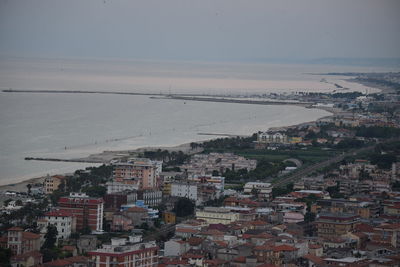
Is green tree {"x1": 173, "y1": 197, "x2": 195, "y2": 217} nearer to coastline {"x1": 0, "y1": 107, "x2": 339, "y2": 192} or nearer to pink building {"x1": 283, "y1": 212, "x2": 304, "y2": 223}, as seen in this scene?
pink building {"x1": 283, "y1": 212, "x2": 304, "y2": 223}

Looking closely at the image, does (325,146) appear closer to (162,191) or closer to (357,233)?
(162,191)

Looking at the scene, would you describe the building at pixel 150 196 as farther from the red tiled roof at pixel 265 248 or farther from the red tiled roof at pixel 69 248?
the red tiled roof at pixel 265 248

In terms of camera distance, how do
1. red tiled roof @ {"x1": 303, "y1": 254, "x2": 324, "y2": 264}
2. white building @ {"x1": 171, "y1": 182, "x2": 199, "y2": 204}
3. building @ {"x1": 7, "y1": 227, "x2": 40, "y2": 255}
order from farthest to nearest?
white building @ {"x1": 171, "y1": 182, "x2": 199, "y2": 204} → building @ {"x1": 7, "y1": 227, "x2": 40, "y2": 255} → red tiled roof @ {"x1": 303, "y1": 254, "x2": 324, "y2": 264}

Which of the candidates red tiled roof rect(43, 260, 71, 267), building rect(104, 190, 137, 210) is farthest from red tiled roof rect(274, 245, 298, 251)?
building rect(104, 190, 137, 210)

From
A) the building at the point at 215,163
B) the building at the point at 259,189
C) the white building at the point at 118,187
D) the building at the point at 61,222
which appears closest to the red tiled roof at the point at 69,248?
the building at the point at 61,222

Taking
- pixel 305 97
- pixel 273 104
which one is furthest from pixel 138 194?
pixel 305 97

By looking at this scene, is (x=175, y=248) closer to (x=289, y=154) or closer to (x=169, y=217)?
(x=169, y=217)
